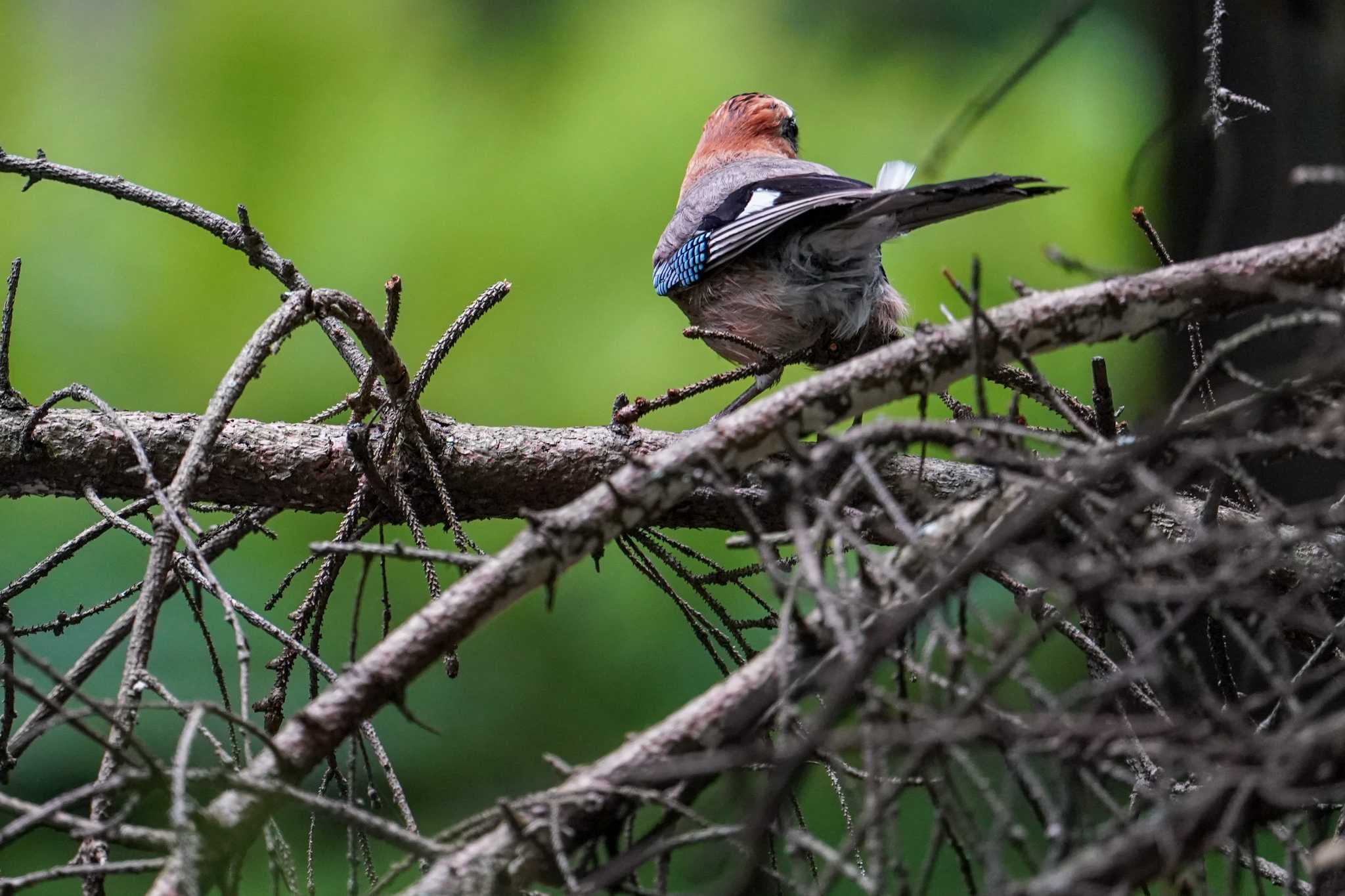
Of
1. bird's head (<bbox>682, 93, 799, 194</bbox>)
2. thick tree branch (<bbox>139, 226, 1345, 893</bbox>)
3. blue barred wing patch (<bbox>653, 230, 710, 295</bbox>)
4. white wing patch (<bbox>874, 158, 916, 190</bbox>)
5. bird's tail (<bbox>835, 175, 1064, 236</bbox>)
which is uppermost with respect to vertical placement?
bird's head (<bbox>682, 93, 799, 194</bbox>)

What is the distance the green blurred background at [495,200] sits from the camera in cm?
241

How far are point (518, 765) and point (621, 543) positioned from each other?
4.22ft

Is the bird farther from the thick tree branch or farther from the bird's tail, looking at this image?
the thick tree branch

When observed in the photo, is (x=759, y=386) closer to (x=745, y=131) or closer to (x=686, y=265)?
(x=686, y=265)

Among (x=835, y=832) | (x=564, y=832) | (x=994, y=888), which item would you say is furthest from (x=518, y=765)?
(x=994, y=888)

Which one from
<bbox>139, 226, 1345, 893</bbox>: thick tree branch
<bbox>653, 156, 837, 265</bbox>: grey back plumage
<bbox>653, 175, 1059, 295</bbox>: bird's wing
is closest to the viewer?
<bbox>139, 226, 1345, 893</bbox>: thick tree branch

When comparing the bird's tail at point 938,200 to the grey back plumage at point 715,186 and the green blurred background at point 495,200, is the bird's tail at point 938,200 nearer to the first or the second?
the grey back plumage at point 715,186

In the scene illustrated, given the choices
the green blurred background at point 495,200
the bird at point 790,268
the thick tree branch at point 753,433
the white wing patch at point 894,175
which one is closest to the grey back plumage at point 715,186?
the bird at point 790,268

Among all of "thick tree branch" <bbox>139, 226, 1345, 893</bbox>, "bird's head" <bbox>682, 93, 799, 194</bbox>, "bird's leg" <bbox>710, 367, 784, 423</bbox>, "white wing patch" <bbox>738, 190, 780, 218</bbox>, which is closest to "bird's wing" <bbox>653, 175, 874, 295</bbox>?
"white wing patch" <bbox>738, 190, 780, 218</bbox>

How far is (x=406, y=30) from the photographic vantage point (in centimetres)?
279

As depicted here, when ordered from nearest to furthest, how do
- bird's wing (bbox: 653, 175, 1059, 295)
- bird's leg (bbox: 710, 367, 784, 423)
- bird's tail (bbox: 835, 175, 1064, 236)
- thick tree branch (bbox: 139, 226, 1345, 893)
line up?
thick tree branch (bbox: 139, 226, 1345, 893), bird's tail (bbox: 835, 175, 1064, 236), bird's wing (bbox: 653, 175, 1059, 295), bird's leg (bbox: 710, 367, 784, 423)

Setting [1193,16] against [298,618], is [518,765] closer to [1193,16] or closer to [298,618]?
[298,618]

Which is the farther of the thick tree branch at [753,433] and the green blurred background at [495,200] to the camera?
the green blurred background at [495,200]

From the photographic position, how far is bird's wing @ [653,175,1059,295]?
5.14 ft
